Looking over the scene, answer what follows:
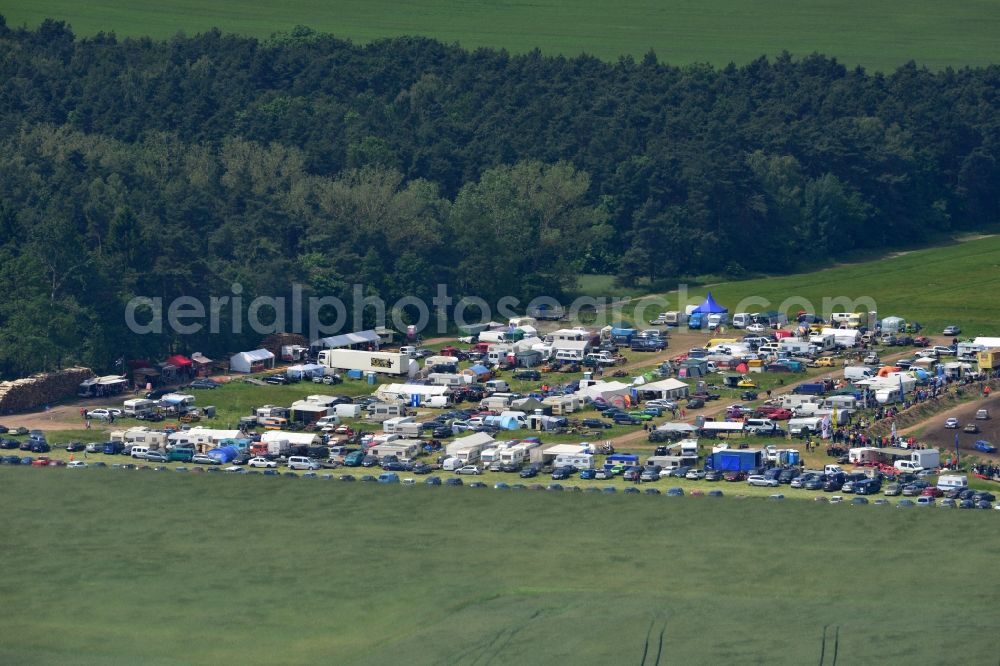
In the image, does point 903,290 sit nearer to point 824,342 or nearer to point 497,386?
point 824,342

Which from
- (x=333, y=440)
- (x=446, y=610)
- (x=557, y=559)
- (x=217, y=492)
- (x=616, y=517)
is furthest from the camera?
(x=333, y=440)

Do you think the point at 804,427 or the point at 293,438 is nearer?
the point at 293,438

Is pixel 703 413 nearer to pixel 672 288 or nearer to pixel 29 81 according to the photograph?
pixel 672 288

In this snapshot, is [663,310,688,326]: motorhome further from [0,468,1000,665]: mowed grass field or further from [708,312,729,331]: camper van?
[0,468,1000,665]: mowed grass field

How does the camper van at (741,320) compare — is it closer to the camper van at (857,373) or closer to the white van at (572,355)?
the white van at (572,355)

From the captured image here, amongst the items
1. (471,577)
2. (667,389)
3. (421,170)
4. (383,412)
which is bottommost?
(471,577)

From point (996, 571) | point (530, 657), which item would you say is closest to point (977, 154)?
point (996, 571)

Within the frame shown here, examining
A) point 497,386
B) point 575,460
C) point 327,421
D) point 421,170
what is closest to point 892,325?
point 497,386
